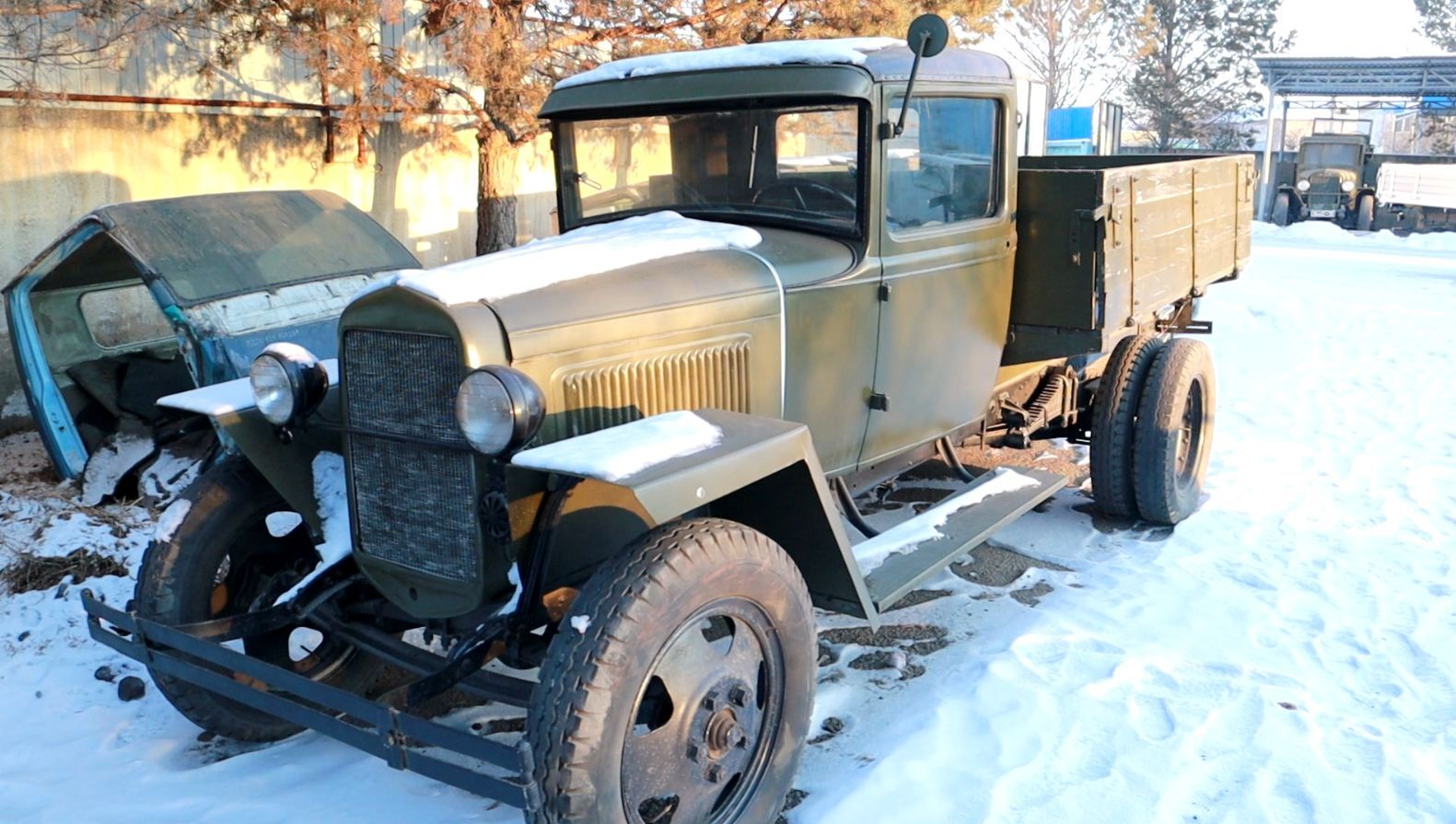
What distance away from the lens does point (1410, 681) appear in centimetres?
371

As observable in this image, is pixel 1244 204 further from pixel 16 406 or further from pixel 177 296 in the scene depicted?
pixel 16 406

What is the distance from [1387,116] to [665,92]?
6085 centimetres

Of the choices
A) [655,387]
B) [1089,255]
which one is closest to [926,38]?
[1089,255]

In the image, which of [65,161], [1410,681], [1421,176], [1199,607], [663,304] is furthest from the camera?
[1421,176]

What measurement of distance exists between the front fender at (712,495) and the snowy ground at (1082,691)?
1.85ft

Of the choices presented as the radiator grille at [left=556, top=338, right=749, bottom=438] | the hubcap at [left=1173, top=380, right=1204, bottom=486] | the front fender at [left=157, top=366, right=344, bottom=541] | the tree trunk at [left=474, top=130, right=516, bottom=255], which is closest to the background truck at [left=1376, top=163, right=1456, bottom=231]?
the hubcap at [left=1173, top=380, right=1204, bottom=486]

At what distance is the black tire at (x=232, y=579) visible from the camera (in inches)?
129

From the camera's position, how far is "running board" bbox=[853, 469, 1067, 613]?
358 centimetres

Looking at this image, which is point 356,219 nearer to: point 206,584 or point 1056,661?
point 206,584

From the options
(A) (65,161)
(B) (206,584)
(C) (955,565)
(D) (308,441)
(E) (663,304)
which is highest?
(A) (65,161)

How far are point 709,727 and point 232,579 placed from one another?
1.70 meters

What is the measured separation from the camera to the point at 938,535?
400 centimetres

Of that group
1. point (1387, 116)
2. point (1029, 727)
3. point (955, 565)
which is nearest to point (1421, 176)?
point (955, 565)

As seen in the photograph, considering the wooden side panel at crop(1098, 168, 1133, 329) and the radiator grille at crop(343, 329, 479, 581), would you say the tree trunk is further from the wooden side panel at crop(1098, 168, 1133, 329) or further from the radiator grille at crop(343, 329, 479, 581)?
the radiator grille at crop(343, 329, 479, 581)
